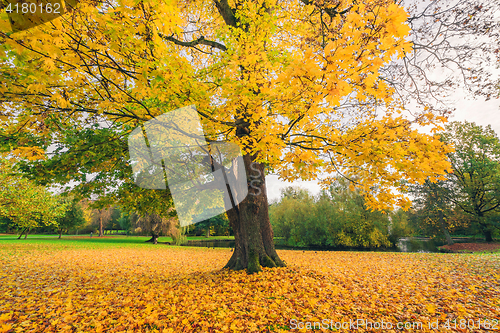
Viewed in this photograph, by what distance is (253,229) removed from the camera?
5984mm

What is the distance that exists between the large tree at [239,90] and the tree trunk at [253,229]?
0.03 m

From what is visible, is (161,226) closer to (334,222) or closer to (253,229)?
(334,222)

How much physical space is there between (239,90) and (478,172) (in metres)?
29.4

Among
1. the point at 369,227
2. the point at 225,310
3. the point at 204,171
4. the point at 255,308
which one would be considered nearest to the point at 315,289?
the point at 255,308

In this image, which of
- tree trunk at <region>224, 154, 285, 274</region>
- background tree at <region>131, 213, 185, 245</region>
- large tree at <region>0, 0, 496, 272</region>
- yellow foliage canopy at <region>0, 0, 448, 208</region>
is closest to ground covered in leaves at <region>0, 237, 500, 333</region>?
tree trunk at <region>224, 154, 285, 274</region>

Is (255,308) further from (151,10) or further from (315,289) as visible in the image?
(151,10)

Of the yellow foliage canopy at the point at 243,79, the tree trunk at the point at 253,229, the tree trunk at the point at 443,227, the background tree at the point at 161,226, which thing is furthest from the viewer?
the background tree at the point at 161,226

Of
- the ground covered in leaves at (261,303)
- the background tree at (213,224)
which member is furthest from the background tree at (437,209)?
the background tree at (213,224)

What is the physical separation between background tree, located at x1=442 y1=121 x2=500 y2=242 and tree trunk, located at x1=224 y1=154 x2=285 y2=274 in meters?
24.3

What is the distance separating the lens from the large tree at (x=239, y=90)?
233 centimetres

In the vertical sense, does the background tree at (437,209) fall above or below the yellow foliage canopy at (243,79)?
below

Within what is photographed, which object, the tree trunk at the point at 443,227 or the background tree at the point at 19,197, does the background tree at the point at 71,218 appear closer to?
the background tree at the point at 19,197

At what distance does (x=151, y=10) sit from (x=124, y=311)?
16.4 feet

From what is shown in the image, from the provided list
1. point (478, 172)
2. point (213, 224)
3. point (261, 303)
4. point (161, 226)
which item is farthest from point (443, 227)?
point (213, 224)
